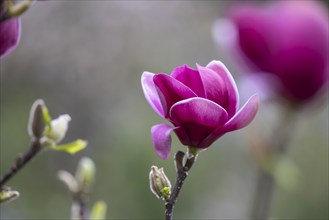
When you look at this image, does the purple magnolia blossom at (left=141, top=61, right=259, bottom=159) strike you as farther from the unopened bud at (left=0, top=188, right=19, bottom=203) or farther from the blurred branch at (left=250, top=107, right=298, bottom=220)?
the blurred branch at (left=250, top=107, right=298, bottom=220)

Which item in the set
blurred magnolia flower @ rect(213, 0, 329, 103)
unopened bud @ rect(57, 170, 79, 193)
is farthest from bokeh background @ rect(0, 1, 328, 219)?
unopened bud @ rect(57, 170, 79, 193)

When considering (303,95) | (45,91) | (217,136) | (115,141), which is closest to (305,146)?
(115,141)

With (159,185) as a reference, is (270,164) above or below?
below

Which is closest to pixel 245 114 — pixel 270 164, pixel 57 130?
pixel 57 130

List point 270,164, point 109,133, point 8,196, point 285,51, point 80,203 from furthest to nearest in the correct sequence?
1. point 109,133
2. point 285,51
3. point 270,164
4. point 80,203
5. point 8,196

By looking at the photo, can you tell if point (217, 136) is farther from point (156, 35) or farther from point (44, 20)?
point (156, 35)

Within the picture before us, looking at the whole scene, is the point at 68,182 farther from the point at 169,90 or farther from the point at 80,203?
the point at 169,90
